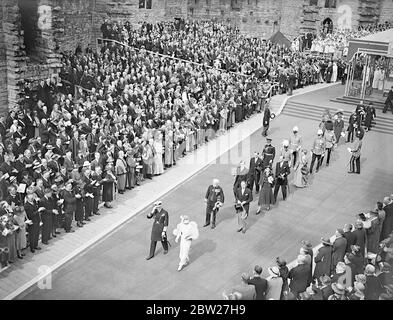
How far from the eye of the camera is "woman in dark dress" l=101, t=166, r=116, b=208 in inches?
578

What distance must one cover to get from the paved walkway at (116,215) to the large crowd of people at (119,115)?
11.8 inches

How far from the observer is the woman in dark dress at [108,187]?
48.2 ft

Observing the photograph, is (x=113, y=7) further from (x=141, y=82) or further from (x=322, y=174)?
(x=322, y=174)

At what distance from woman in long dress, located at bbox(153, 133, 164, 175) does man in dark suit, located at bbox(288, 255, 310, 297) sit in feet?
26.8

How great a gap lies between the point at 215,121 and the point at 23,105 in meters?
7.49

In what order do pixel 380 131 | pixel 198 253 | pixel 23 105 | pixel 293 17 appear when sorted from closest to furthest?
1. pixel 198 253
2. pixel 23 105
3. pixel 380 131
4. pixel 293 17

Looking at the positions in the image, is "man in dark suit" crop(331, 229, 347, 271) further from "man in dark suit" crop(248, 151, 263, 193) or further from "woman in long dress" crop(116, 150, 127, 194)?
"woman in long dress" crop(116, 150, 127, 194)

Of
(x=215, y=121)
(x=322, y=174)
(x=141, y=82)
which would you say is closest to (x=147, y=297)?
(x=322, y=174)

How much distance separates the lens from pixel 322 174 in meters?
17.2

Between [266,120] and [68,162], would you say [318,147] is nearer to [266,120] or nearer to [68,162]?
[266,120]

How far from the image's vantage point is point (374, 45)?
23125mm

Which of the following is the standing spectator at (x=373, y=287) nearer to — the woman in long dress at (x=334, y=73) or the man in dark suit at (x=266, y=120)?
the man in dark suit at (x=266, y=120)

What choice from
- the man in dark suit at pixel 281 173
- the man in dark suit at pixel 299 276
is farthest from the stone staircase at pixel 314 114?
the man in dark suit at pixel 299 276

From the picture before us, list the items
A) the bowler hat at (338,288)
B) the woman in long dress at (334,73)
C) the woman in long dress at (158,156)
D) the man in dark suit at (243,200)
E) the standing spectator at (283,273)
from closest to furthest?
the bowler hat at (338,288)
the standing spectator at (283,273)
the man in dark suit at (243,200)
the woman in long dress at (158,156)
the woman in long dress at (334,73)
